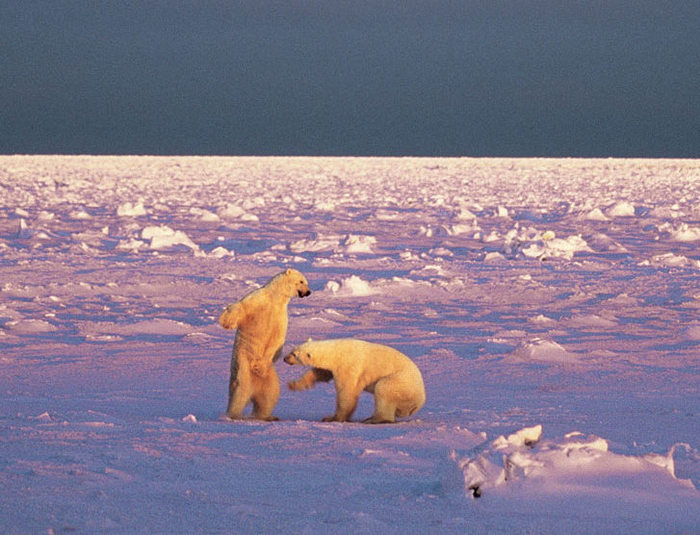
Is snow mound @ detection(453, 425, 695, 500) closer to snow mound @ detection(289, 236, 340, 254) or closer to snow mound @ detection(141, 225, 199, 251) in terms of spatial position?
snow mound @ detection(289, 236, 340, 254)

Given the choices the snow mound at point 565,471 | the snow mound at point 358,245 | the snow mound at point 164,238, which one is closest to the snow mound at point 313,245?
the snow mound at point 358,245

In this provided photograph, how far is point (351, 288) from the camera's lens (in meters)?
10.9

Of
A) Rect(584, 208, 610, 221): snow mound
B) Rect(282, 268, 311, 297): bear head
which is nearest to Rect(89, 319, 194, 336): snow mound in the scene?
Rect(282, 268, 311, 297): bear head

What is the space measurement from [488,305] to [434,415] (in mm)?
4672

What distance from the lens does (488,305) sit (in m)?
10.4

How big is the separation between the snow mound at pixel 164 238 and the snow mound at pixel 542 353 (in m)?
7.95

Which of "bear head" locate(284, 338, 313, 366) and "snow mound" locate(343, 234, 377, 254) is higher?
"snow mound" locate(343, 234, 377, 254)

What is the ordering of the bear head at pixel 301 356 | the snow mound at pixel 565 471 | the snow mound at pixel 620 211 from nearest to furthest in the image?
the snow mound at pixel 565 471 < the bear head at pixel 301 356 < the snow mound at pixel 620 211

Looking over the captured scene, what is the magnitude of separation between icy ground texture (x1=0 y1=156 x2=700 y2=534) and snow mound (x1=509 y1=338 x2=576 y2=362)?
0.07 feet

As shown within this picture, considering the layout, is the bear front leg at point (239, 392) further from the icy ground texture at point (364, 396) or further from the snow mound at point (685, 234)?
the snow mound at point (685, 234)

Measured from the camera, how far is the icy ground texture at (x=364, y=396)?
3.64 meters

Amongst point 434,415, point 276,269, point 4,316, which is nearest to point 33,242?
point 276,269

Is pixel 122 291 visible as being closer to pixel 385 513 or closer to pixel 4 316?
pixel 4 316

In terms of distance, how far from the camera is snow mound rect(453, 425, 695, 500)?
3787 millimetres
